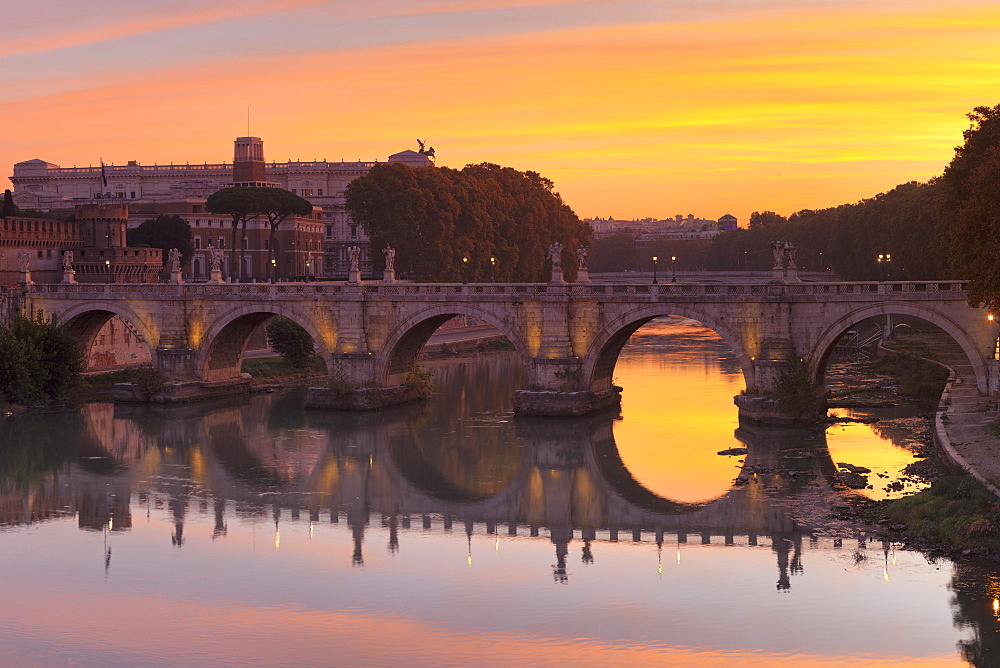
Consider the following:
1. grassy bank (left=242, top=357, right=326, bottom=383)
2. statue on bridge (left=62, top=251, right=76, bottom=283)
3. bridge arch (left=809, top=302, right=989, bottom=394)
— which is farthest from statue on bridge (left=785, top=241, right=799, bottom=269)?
statue on bridge (left=62, top=251, right=76, bottom=283)

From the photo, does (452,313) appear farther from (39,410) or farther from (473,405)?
(39,410)

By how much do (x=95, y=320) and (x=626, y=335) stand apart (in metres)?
27.8

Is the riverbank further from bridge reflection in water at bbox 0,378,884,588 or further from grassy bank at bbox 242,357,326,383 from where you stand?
grassy bank at bbox 242,357,326,383

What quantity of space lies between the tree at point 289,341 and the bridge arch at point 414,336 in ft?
36.2

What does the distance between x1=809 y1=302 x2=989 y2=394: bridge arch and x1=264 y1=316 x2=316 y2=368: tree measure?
28470mm

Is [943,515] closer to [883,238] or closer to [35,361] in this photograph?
[35,361]

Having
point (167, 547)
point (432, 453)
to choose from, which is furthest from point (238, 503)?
point (432, 453)

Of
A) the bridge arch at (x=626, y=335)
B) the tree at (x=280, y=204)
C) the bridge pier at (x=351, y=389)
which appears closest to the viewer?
the bridge arch at (x=626, y=335)

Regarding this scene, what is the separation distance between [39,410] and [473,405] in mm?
Answer: 18487

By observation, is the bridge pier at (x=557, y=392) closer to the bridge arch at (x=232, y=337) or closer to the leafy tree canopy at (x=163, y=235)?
the bridge arch at (x=232, y=337)

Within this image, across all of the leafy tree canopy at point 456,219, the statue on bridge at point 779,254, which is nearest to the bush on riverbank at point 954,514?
the statue on bridge at point 779,254

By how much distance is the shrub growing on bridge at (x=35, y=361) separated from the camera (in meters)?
53.3

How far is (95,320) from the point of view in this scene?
206ft

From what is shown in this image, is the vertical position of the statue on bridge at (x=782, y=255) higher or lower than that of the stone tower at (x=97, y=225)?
lower
